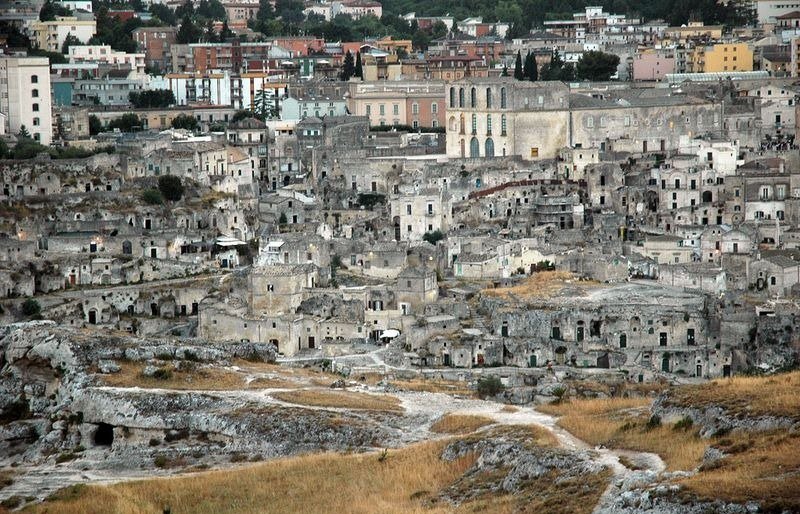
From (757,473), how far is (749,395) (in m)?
5.36

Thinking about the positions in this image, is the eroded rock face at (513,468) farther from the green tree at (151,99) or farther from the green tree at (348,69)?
the green tree at (348,69)

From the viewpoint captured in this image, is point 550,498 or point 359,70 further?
point 359,70

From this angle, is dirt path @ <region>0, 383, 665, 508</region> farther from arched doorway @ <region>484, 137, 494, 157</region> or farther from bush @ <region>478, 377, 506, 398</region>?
arched doorway @ <region>484, 137, 494, 157</region>

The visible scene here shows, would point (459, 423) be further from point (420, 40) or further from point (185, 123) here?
point (420, 40)

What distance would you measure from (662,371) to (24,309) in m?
19.2

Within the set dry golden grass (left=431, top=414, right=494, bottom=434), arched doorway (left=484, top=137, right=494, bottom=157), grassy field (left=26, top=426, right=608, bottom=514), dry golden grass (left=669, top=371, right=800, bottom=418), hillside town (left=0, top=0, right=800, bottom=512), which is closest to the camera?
grassy field (left=26, top=426, right=608, bottom=514)

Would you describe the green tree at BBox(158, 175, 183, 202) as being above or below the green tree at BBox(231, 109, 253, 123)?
below

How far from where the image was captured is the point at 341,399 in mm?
40469

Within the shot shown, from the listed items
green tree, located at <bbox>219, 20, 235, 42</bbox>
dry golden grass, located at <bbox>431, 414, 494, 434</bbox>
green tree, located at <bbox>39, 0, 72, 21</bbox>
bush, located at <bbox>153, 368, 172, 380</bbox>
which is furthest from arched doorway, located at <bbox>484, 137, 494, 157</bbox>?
dry golden grass, located at <bbox>431, 414, 494, 434</bbox>

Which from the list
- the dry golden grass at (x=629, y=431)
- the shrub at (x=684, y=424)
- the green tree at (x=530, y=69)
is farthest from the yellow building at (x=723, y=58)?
the shrub at (x=684, y=424)

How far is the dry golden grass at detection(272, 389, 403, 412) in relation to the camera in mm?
39500

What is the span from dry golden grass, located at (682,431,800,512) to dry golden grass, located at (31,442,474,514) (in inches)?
175

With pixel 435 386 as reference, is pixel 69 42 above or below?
above

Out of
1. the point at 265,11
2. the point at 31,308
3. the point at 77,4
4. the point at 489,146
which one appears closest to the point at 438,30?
the point at 265,11
